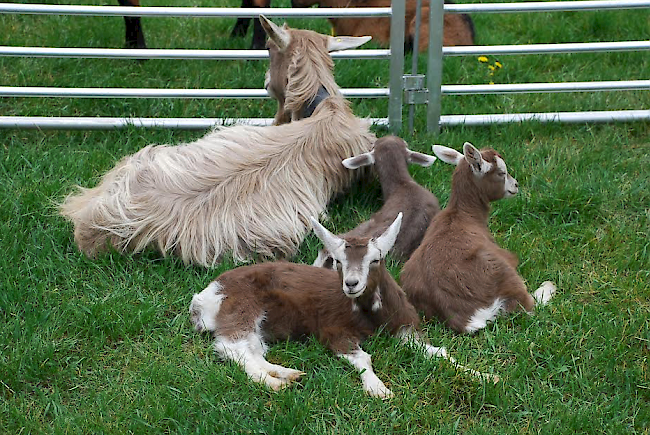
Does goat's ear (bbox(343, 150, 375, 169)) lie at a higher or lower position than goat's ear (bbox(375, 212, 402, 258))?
lower

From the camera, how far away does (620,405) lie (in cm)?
337

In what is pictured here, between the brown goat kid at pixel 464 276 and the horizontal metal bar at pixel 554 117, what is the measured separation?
5.35 feet

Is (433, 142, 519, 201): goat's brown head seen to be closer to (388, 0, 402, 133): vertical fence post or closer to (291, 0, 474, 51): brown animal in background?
(388, 0, 402, 133): vertical fence post

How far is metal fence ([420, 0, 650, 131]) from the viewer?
18.2 ft

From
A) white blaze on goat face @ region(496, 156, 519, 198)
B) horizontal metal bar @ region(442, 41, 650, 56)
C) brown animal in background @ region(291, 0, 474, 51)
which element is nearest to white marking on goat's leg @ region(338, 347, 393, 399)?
white blaze on goat face @ region(496, 156, 519, 198)

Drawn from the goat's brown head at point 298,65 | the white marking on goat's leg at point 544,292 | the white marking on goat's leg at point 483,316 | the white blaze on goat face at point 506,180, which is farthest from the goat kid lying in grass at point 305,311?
the goat's brown head at point 298,65

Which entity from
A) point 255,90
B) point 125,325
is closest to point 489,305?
point 125,325

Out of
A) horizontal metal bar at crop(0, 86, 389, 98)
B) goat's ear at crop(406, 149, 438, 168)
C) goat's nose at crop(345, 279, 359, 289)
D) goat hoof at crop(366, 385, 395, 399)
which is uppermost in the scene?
goat's nose at crop(345, 279, 359, 289)

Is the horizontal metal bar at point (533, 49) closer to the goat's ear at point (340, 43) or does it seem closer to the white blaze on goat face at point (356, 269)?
the goat's ear at point (340, 43)

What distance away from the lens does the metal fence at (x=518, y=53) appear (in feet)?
18.2

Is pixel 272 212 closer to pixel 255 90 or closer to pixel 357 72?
pixel 255 90

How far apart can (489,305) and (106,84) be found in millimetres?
3667

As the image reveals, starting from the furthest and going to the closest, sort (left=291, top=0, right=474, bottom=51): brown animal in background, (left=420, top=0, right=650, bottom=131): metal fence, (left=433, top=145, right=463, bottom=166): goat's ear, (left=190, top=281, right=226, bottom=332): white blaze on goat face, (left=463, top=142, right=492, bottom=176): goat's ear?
(left=291, top=0, right=474, bottom=51): brown animal in background < (left=420, top=0, right=650, bottom=131): metal fence < (left=433, top=145, right=463, bottom=166): goat's ear < (left=463, top=142, right=492, bottom=176): goat's ear < (left=190, top=281, right=226, bottom=332): white blaze on goat face

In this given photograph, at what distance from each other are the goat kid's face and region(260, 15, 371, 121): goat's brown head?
1.83 metres
